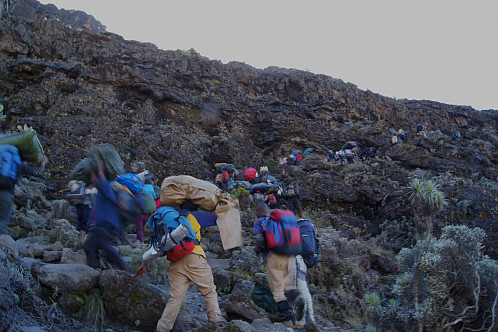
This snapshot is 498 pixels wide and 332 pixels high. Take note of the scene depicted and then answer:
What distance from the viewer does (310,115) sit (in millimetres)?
28203

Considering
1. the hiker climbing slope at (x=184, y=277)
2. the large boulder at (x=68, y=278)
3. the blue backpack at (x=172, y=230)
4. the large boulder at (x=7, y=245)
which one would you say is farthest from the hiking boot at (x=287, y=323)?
the large boulder at (x=7, y=245)

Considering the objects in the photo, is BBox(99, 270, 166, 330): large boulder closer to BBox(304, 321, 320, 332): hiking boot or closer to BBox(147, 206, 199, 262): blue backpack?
BBox(147, 206, 199, 262): blue backpack

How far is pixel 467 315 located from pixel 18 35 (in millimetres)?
23614

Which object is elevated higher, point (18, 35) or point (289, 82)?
point (289, 82)

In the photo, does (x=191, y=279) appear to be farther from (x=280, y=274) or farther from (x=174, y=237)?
(x=280, y=274)

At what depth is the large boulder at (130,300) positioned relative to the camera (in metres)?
4.07

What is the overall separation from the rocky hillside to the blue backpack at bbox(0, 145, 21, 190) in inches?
140

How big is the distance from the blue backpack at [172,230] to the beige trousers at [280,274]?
143 cm

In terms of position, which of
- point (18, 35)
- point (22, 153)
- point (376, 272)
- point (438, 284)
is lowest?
point (376, 272)

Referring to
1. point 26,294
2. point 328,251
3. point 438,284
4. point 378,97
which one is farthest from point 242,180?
point 378,97

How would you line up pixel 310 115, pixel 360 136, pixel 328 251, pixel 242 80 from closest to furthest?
pixel 328 251
pixel 360 136
pixel 310 115
pixel 242 80

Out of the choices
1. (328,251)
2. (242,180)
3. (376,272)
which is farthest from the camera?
(242,180)

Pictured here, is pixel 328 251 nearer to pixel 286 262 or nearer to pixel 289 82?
pixel 286 262

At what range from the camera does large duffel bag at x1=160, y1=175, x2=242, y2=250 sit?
425 cm
